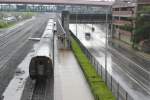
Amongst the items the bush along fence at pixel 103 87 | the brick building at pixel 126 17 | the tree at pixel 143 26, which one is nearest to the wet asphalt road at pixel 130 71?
the bush along fence at pixel 103 87

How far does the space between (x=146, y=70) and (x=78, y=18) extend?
43.7 metres

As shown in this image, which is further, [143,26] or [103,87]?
[143,26]

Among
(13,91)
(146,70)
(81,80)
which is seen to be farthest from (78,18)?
(13,91)

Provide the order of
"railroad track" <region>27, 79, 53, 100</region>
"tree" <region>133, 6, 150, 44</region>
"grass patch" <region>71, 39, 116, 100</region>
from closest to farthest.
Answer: "grass patch" <region>71, 39, 116, 100</region>, "railroad track" <region>27, 79, 53, 100</region>, "tree" <region>133, 6, 150, 44</region>

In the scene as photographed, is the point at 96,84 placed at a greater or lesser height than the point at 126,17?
lesser

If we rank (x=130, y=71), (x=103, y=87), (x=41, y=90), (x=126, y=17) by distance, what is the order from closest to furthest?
(x=41, y=90) → (x=103, y=87) → (x=130, y=71) → (x=126, y=17)

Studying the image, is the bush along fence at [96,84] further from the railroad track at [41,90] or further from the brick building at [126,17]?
the brick building at [126,17]

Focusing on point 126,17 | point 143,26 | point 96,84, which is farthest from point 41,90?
point 126,17

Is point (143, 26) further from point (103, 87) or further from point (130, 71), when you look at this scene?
point (103, 87)

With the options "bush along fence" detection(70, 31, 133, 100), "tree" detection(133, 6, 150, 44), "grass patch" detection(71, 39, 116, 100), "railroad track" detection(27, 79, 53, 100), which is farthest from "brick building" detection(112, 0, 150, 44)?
"railroad track" detection(27, 79, 53, 100)

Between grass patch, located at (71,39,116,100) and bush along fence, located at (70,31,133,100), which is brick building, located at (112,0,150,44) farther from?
bush along fence, located at (70,31,133,100)

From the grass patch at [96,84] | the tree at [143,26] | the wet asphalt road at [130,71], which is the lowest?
the wet asphalt road at [130,71]

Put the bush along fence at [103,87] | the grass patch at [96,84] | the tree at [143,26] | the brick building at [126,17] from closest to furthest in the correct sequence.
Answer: the grass patch at [96,84]
the bush along fence at [103,87]
the tree at [143,26]
the brick building at [126,17]

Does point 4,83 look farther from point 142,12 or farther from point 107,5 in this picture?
point 107,5
